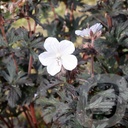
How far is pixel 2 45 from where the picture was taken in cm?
176

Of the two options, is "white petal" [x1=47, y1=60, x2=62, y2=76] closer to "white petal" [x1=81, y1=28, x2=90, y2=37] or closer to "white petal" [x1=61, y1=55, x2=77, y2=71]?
"white petal" [x1=61, y1=55, x2=77, y2=71]

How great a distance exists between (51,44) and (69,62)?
0.09 metres

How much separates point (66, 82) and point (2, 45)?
1.51 feet

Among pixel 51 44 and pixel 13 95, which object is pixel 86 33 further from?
pixel 13 95

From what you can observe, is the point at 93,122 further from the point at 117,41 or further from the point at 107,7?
the point at 107,7

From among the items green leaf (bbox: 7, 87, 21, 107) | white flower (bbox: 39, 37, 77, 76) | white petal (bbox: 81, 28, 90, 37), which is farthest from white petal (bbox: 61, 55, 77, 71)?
green leaf (bbox: 7, 87, 21, 107)

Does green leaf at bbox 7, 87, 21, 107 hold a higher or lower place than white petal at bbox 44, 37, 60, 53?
lower

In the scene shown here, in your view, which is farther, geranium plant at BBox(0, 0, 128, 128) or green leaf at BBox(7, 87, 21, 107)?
green leaf at BBox(7, 87, 21, 107)

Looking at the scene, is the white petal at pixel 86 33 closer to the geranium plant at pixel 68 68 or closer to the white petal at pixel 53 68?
the geranium plant at pixel 68 68

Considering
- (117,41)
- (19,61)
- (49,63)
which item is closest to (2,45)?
(19,61)

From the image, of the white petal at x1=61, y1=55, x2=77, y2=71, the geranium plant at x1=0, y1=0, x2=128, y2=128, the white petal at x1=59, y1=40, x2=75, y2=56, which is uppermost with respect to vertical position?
the white petal at x1=59, y1=40, x2=75, y2=56

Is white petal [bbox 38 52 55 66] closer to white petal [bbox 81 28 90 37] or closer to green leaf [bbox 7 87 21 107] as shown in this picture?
white petal [bbox 81 28 90 37]

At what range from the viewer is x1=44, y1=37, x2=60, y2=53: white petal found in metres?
1.38

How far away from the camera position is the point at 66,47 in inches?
55.2
